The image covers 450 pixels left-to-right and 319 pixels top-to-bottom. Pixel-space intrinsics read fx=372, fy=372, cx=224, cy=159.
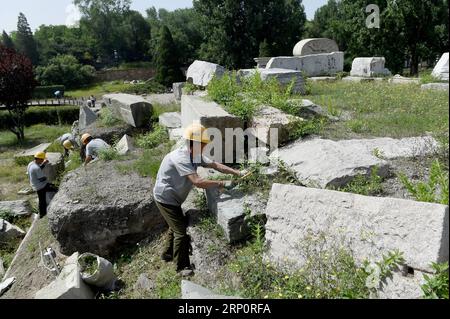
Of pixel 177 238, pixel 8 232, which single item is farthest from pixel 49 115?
pixel 177 238

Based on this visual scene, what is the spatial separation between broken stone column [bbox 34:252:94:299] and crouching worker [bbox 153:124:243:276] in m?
0.96

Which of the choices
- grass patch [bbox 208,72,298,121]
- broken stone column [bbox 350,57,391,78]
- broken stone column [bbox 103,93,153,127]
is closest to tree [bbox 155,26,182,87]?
broken stone column [bbox 350,57,391,78]

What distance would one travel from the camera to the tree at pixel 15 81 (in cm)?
1897

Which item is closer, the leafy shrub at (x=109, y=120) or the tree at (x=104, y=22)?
the leafy shrub at (x=109, y=120)

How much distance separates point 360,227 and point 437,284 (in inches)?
26.2

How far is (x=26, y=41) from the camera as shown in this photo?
5194 cm

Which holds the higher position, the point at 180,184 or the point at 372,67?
the point at 372,67

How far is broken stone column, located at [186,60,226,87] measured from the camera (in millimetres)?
9757

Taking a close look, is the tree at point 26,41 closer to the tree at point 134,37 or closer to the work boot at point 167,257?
the tree at point 134,37

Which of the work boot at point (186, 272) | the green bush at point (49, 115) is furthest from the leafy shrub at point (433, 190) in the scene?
the green bush at point (49, 115)

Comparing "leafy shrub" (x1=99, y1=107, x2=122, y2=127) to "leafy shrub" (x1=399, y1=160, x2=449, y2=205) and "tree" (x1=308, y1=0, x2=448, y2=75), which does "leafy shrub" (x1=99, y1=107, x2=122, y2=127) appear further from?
"tree" (x1=308, y1=0, x2=448, y2=75)

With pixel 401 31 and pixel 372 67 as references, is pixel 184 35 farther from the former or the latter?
pixel 372 67

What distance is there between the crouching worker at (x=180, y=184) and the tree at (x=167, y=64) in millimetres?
26818

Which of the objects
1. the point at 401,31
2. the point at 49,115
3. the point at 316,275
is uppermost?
the point at 401,31
